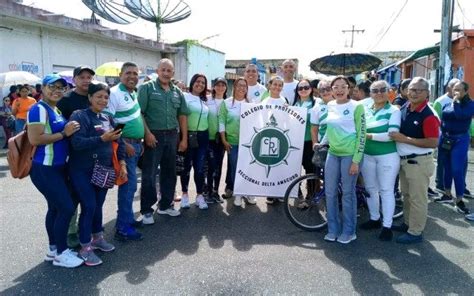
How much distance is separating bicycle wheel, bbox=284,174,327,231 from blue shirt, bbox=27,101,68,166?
2.63 m

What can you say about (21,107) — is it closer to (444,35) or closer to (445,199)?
(445,199)

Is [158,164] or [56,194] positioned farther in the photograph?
[158,164]

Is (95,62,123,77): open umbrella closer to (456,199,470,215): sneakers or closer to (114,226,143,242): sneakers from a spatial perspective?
(114,226,143,242): sneakers

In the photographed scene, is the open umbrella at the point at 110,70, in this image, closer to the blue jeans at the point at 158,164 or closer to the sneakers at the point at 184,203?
the sneakers at the point at 184,203

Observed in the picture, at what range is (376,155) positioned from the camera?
4371mm

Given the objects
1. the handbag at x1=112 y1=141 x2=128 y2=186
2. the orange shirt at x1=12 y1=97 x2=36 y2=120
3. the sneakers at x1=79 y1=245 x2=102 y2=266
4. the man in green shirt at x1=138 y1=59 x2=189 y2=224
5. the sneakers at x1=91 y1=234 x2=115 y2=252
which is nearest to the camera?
the sneakers at x1=79 y1=245 x2=102 y2=266

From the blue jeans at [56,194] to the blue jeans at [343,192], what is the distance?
8.82 feet

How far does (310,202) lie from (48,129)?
3167 mm

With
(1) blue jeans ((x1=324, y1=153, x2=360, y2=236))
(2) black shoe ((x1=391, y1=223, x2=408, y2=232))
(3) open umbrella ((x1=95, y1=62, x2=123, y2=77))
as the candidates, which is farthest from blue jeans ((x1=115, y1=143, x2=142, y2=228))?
(3) open umbrella ((x1=95, y1=62, x2=123, y2=77))

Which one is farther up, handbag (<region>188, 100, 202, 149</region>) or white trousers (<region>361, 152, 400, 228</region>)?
handbag (<region>188, 100, 202, 149</region>)

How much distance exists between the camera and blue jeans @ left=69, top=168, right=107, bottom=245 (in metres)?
3.61

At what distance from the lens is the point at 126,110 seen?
13.9 feet

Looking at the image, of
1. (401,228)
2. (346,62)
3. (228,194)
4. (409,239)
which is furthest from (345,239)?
(346,62)

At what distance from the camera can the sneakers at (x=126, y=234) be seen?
4340mm
